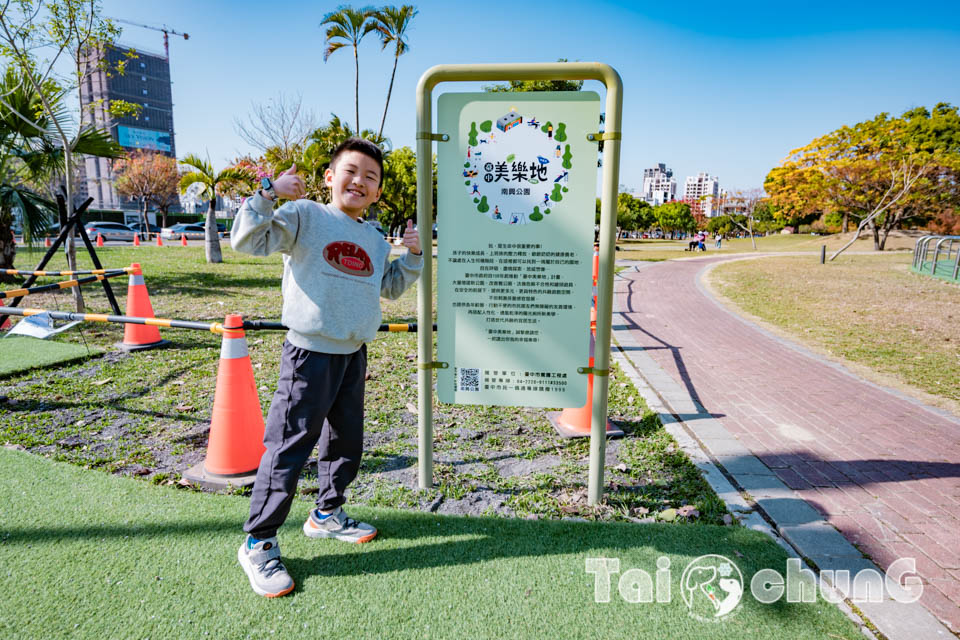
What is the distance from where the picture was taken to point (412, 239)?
2.53 meters

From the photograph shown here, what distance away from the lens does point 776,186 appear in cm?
4025

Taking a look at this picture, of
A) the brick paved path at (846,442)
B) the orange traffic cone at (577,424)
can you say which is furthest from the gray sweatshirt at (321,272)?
the brick paved path at (846,442)

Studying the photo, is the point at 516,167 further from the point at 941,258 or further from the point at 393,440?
the point at 941,258

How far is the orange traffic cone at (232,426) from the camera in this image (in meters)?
3.07

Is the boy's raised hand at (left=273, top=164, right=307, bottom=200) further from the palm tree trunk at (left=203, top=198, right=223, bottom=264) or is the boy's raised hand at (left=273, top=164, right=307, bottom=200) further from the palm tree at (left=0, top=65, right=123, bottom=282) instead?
the palm tree trunk at (left=203, top=198, right=223, bottom=264)

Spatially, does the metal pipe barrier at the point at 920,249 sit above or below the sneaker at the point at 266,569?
above

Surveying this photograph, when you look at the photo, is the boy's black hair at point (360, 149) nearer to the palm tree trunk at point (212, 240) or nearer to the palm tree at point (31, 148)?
the palm tree at point (31, 148)

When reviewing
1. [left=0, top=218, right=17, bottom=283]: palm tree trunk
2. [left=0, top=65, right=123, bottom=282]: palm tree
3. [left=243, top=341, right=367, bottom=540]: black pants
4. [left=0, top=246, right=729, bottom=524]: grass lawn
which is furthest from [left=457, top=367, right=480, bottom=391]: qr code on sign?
[left=0, top=218, right=17, bottom=283]: palm tree trunk

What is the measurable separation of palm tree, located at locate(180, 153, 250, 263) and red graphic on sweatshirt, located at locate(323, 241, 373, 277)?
54.6 ft

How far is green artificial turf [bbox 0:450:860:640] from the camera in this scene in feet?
6.64

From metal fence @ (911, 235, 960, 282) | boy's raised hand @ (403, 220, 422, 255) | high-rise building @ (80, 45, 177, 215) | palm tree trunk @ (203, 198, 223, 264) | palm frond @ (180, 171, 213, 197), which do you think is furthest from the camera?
high-rise building @ (80, 45, 177, 215)

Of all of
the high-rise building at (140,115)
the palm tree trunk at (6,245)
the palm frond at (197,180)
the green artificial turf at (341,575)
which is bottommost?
the green artificial turf at (341,575)

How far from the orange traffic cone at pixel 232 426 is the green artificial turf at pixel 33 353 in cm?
337

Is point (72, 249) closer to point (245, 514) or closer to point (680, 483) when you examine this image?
point (245, 514)
